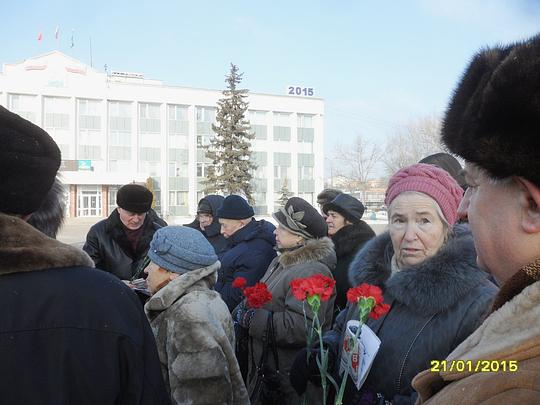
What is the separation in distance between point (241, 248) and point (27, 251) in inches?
144

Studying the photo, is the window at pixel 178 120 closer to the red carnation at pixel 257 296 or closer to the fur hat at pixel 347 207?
the fur hat at pixel 347 207

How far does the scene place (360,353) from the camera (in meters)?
1.98

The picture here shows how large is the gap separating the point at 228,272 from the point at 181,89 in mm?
45102

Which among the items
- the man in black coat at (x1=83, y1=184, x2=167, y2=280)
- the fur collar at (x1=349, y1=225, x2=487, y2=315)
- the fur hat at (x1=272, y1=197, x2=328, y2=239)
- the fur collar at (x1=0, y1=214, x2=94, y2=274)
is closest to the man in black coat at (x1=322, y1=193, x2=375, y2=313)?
the fur hat at (x1=272, y1=197, x2=328, y2=239)

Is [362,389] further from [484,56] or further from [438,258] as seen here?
[484,56]

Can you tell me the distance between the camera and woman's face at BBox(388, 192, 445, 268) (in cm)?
233

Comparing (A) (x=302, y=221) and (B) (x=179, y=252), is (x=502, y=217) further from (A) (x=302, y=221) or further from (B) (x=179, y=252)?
(A) (x=302, y=221)

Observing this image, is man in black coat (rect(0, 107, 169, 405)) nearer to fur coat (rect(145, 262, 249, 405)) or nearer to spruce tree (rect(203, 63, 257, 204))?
fur coat (rect(145, 262, 249, 405))

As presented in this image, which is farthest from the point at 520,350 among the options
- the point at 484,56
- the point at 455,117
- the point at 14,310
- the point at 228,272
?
the point at 228,272

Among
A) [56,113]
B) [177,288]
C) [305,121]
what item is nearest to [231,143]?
[305,121]

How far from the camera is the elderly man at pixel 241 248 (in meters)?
4.75

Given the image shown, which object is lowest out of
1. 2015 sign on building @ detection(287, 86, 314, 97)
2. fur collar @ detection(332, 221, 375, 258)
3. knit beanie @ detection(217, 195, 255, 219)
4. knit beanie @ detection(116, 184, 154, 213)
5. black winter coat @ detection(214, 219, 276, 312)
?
black winter coat @ detection(214, 219, 276, 312)

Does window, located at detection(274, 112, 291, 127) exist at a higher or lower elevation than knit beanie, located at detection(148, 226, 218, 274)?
higher
